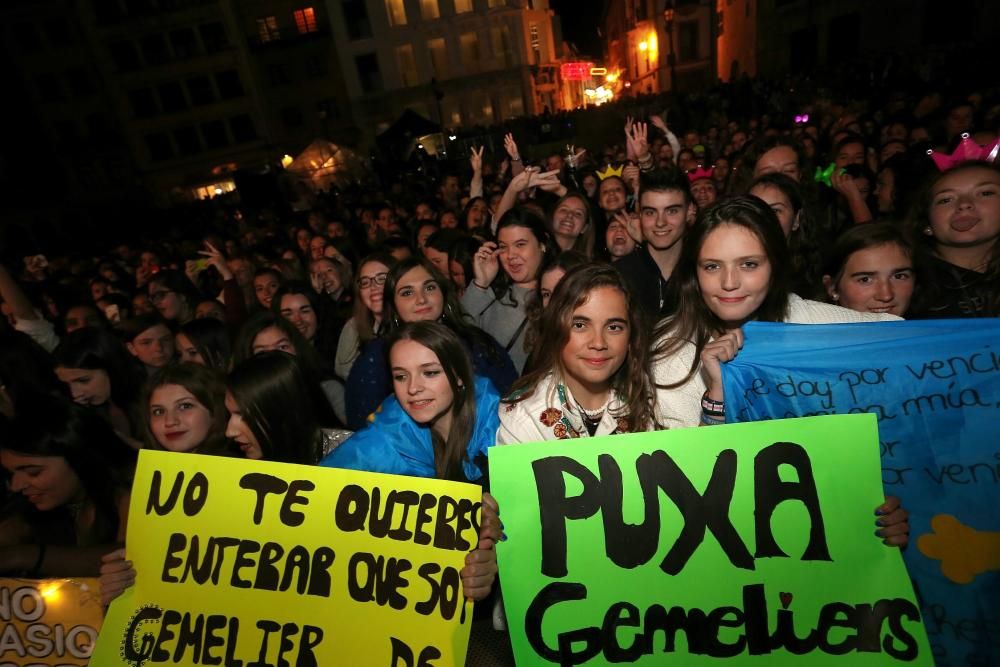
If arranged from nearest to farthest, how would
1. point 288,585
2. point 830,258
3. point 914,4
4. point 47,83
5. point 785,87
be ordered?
point 288,585 < point 830,258 < point 785,87 < point 914,4 < point 47,83

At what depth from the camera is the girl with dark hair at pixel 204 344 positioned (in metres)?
4.05

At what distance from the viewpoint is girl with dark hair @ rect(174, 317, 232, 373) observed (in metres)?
4.05

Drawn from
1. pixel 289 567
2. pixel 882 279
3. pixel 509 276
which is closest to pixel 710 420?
pixel 882 279

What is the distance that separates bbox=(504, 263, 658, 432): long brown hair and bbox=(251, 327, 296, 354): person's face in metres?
1.83

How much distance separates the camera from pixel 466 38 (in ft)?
122

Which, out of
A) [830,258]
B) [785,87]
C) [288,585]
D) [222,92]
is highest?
[222,92]

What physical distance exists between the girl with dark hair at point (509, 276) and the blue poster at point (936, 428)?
2.15 metres

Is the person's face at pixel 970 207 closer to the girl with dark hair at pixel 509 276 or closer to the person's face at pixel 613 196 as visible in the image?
the girl with dark hair at pixel 509 276

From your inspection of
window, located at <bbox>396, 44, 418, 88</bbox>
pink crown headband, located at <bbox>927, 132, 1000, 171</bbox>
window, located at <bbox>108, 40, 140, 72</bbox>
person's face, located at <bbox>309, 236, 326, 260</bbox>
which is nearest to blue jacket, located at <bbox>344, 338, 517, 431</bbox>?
pink crown headband, located at <bbox>927, 132, 1000, 171</bbox>

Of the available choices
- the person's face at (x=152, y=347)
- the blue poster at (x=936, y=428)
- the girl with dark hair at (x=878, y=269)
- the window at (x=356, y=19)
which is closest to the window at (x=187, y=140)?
the window at (x=356, y=19)

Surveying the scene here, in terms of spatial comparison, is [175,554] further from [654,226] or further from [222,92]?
[222,92]

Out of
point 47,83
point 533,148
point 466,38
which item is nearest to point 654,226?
point 533,148

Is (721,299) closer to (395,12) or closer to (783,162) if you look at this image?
(783,162)

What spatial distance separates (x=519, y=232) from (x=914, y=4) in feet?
106
